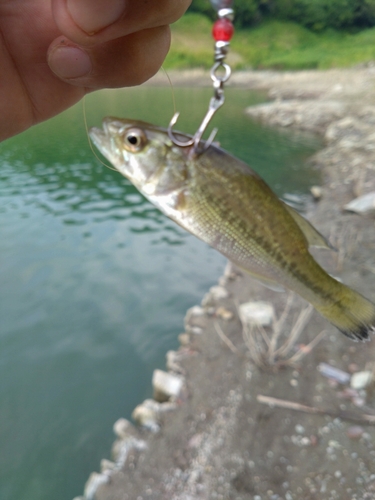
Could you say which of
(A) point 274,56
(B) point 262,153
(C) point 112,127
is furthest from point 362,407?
(A) point 274,56

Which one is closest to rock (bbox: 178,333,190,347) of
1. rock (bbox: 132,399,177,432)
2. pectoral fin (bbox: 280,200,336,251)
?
rock (bbox: 132,399,177,432)

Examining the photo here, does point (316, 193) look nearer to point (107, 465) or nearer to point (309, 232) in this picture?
point (107, 465)

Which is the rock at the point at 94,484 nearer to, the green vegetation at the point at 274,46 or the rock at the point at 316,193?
the rock at the point at 316,193

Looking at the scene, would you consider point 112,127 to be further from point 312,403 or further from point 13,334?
point 13,334

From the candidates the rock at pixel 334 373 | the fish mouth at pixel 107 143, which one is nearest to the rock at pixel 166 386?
the rock at pixel 334 373

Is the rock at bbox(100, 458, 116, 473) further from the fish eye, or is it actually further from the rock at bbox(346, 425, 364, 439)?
the fish eye
